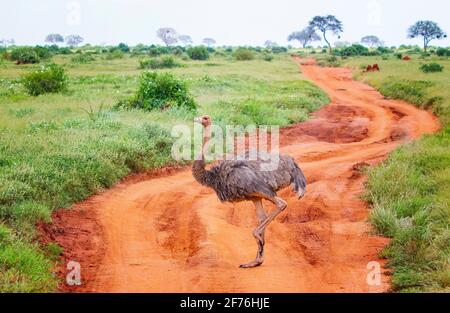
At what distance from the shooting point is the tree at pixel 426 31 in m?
67.5

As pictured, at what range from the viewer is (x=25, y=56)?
3847 cm

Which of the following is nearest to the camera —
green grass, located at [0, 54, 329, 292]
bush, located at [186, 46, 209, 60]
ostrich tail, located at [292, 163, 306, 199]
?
green grass, located at [0, 54, 329, 292]

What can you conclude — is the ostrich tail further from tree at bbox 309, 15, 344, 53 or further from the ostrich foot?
tree at bbox 309, 15, 344, 53

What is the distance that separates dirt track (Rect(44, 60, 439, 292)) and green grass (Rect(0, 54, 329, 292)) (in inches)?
16.0

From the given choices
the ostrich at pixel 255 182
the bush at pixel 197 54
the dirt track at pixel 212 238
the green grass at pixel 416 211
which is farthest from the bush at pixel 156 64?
the ostrich at pixel 255 182

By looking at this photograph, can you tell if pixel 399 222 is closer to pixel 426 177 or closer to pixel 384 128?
pixel 426 177

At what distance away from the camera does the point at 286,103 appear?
21.1 m

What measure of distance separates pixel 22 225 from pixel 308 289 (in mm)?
3797

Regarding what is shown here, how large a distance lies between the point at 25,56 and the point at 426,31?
160ft

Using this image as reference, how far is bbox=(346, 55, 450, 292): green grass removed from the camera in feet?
21.1

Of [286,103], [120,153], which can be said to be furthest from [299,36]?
[120,153]

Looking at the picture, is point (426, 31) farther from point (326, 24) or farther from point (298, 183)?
point (298, 183)

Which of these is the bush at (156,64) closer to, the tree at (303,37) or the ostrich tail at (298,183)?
the ostrich tail at (298,183)

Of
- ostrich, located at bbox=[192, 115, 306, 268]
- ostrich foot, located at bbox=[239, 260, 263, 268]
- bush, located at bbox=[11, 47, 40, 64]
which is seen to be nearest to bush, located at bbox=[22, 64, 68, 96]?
ostrich, located at bbox=[192, 115, 306, 268]
